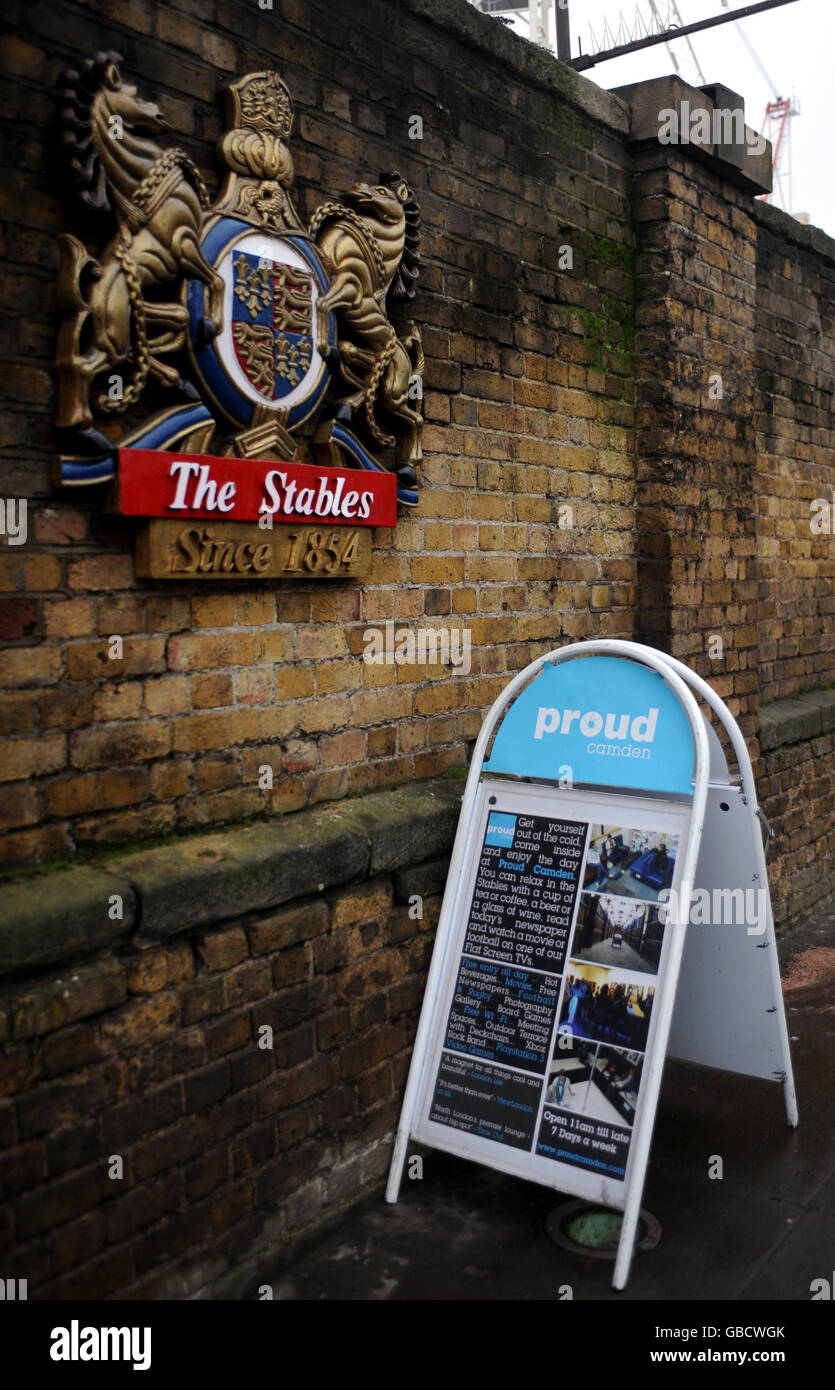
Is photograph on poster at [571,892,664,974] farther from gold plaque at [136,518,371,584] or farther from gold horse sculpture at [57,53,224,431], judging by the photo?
gold horse sculpture at [57,53,224,431]

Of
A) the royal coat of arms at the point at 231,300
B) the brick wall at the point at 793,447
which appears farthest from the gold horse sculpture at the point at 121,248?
the brick wall at the point at 793,447

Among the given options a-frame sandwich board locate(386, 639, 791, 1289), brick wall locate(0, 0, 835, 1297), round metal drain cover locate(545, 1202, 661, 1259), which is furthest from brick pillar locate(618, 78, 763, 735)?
round metal drain cover locate(545, 1202, 661, 1259)

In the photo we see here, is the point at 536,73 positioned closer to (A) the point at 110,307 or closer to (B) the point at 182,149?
(B) the point at 182,149

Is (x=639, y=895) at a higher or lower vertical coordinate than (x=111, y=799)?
lower

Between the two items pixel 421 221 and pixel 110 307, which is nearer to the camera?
pixel 110 307

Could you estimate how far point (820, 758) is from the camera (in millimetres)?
6766

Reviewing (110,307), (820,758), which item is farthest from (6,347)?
(820,758)

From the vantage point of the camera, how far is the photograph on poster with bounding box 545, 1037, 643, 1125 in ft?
10.6

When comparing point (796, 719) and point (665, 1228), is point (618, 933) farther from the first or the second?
point (796, 719)

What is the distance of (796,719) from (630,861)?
3.29m

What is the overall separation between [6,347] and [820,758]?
17.6 ft

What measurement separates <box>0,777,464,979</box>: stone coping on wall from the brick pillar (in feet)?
5.86

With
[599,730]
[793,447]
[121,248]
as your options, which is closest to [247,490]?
[121,248]

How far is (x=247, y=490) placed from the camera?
3.16 meters
